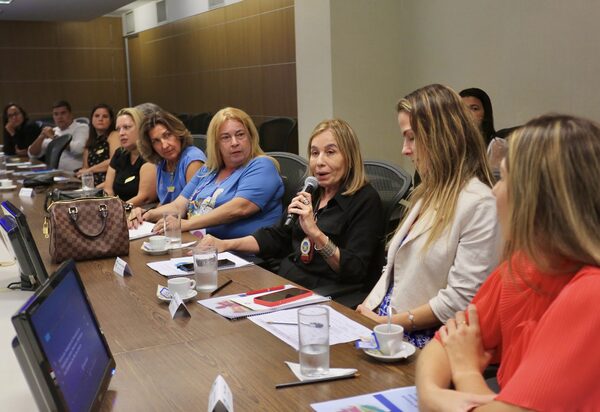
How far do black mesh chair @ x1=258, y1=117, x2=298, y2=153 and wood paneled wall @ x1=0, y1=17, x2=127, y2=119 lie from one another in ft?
24.0

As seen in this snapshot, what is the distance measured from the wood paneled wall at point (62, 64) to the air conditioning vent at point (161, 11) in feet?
7.62

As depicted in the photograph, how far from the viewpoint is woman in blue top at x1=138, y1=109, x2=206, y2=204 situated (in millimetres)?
3980

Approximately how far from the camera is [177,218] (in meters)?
2.82

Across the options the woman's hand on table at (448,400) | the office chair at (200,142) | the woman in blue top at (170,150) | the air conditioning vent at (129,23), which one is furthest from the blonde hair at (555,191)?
the air conditioning vent at (129,23)

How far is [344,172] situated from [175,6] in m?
9.04

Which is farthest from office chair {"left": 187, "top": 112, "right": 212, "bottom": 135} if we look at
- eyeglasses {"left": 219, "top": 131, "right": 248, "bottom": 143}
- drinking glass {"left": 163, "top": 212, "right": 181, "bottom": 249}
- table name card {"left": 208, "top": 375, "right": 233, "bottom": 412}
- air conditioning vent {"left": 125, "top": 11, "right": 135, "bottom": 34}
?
table name card {"left": 208, "top": 375, "right": 233, "bottom": 412}

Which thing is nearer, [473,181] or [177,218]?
[473,181]

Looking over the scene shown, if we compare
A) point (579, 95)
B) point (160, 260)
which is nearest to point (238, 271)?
point (160, 260)

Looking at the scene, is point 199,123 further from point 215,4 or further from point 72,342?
point 72,342

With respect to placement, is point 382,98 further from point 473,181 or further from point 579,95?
point 473,181

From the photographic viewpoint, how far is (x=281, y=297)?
201 cm

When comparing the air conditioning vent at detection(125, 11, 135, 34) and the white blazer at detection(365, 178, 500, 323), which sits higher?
the air conditioning vent at detection(125, 11, 135, 34)

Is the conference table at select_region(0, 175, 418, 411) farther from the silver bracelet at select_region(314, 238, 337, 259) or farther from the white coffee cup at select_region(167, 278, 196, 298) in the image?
the silver bracelet at select_region(314, 238, 337, 259)

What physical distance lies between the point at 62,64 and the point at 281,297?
41.1ft
